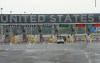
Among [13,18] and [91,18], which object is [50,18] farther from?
[91,18]

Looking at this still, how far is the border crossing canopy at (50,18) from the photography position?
63344mm

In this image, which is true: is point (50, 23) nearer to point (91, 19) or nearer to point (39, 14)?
point (39, 14)

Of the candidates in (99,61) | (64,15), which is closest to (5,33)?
(64,15)

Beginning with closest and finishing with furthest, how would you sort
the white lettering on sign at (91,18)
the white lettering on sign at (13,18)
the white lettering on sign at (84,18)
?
the white lettering on sign at (91,18)
the white lettering on sign at (84,18)
the white lettering on sign at (13,18)

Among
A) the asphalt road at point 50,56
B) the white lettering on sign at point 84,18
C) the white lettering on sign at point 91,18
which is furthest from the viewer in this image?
the white lettering on sign at point 84,18

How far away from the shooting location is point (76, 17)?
208 feet

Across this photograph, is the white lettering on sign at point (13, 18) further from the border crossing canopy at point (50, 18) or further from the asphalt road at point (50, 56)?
the asphalt road at point (50, 56)

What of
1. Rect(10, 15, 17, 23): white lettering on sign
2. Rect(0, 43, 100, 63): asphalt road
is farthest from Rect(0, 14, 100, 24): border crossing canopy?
Rect(0, 43, 100, 63): asphalt road

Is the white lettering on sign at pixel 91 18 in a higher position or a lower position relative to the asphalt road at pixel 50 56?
higher

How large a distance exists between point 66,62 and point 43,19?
38.8 metres

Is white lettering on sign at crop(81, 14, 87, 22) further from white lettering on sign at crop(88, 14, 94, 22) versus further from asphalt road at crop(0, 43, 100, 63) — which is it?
asphalt road at crop(0, 43, 100, 63)

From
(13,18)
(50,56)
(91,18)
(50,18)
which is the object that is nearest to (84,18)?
(91,18)

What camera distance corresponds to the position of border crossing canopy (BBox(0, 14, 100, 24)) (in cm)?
6334

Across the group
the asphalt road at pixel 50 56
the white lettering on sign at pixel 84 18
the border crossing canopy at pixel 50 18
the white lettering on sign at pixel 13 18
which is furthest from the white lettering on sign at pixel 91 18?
the asphalt road at pixel 50 56
